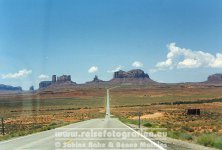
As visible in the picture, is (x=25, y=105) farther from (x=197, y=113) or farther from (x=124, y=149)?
(x=124, y=149)

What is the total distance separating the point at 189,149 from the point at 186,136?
8653 millimetres

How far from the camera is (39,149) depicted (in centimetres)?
1914

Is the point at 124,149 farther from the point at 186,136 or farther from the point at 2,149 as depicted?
the point at 186,136

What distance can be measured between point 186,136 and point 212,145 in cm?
638

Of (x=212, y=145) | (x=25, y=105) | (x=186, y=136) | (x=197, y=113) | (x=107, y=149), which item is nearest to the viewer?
(x=107, y=149)

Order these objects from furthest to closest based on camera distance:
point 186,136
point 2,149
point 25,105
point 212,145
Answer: point 25,105 < point 186,136 < point 212,145 < point 2,149

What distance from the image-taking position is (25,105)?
184750mm

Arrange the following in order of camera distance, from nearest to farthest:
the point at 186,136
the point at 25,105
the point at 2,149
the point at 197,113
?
the point at 2,149
the point at 186,136
the point at 197,113
the point at 25,105

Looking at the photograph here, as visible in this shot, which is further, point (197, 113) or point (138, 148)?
point (197, 113)

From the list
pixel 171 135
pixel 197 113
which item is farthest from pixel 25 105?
pixel 171 135

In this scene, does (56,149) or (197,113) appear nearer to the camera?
(56,149)

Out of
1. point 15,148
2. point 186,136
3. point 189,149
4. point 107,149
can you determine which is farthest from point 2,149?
point 186,136

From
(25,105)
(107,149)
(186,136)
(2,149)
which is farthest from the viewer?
(25,105)

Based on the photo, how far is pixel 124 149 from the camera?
18.6 m
